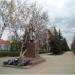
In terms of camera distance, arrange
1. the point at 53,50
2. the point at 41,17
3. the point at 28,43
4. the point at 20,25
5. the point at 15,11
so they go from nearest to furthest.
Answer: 1. the point at 15,11
2. the point at 20,25
3. the point at 28,43
4. the point at 41,17
5. the point at 53,50

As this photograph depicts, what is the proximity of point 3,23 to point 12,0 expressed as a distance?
327 centimetres

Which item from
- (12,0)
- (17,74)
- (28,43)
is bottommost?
(17,74)

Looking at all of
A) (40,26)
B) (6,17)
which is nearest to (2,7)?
(6,17)

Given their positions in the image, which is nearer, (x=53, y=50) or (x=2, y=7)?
(x=2, y=7)

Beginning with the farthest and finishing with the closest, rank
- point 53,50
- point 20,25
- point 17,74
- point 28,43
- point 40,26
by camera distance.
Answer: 1. point 53,50
2. point 40,26
3. point 28,43
4. point 20,25
5. point 17,74

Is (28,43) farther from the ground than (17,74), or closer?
farther from the ground

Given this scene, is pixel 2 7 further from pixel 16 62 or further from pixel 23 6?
pixel 16 62

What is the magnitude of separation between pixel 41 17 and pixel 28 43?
32.6 feet

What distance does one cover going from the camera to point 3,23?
35438 mm

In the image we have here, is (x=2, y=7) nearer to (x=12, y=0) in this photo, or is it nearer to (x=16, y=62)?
(x=12, y=0)

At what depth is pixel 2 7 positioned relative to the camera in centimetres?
3447

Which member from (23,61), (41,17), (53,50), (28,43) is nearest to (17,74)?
(23,61)

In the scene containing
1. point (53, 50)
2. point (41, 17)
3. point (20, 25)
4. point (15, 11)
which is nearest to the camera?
point (15, 11)

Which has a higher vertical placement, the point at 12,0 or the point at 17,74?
the point at 12,0
